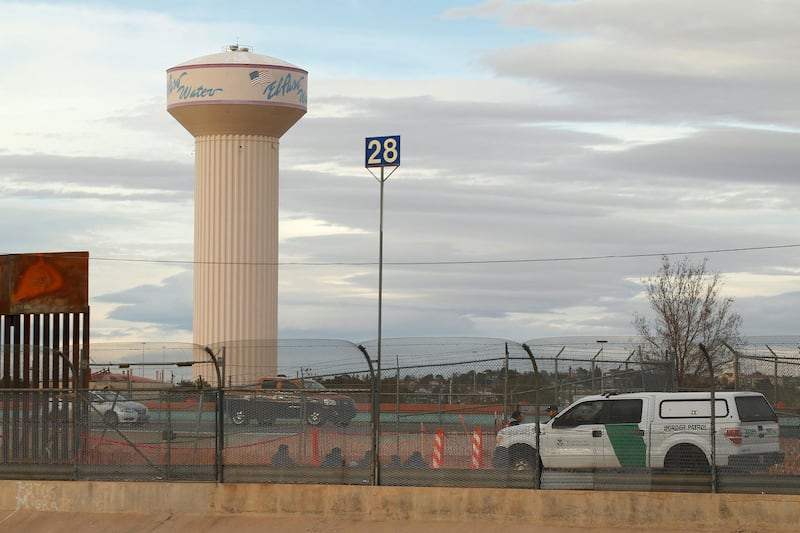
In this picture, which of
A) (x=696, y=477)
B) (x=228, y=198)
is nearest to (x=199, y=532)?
(x=696, y=477)

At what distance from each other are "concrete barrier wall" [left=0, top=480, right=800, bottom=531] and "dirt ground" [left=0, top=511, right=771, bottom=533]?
0.10 metres

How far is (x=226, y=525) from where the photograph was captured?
21.7 meters

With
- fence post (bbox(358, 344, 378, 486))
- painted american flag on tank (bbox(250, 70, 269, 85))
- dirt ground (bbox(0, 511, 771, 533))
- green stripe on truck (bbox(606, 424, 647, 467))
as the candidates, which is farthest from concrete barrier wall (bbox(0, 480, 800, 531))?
painted american flag on tank (bbox(250, 70, 269, 85))

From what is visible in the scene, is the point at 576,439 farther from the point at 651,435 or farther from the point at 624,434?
the point at 651,435

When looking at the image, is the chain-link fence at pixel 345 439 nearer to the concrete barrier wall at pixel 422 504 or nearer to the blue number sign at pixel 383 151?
the concrete barrier wall at pixel 422 504

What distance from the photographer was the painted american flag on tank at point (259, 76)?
54.1 m

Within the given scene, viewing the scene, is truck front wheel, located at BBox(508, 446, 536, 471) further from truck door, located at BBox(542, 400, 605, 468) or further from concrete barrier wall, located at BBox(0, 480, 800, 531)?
concrete barrier wall, located at BBox(0, 480, 800, 531)

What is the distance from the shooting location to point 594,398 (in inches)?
925

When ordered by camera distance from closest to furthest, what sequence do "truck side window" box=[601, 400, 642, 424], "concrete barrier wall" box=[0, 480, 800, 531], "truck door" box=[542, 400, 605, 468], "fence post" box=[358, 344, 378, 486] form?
1. "concrete barrier wall" box=[0, 480, 800, 531]
2. "fence post" box=[358, 344, 378, 486]
3. "truck door" box=[542, 400, 605, 468]
4. "truck side window" box=[601, 400, 642, 424]

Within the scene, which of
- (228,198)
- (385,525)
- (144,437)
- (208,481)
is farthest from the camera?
(228,198)

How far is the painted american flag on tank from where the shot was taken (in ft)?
178

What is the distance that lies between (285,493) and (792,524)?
26.2 ft

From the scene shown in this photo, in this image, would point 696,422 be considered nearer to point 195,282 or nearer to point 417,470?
point 417,470

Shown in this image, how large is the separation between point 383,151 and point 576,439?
573 inches
